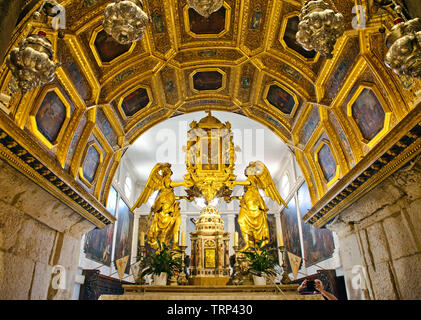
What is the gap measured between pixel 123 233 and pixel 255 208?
11605mm

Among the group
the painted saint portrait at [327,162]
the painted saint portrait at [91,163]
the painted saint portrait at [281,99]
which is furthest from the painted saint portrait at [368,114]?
the painted saint portrait at [91,163]

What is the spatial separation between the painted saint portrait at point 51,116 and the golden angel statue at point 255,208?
18.0 ft

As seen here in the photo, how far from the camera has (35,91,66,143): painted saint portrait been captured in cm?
682

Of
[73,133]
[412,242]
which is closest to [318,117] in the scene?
[412,242]

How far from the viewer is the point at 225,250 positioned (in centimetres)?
841

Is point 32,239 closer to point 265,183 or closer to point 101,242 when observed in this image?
point 265,183

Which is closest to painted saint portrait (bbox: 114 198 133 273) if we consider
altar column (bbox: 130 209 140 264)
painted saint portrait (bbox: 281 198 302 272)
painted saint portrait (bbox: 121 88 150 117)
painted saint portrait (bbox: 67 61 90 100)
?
altar column (bbox: 130 209 140 264)

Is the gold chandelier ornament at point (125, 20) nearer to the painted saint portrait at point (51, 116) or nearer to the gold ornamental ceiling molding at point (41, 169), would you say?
the gold ornamental ceiling molding at point (41, 169)

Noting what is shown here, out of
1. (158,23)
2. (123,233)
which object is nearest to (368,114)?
(158,23)

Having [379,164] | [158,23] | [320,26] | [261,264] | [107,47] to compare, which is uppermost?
[158,23]

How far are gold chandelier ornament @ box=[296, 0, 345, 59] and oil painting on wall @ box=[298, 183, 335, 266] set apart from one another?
9901 millimetres

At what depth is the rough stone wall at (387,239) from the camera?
5887mm

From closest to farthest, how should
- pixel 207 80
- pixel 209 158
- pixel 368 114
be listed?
pixel 368 114 → pixel 209 158 → pixel 207 80

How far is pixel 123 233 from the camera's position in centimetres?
1788
